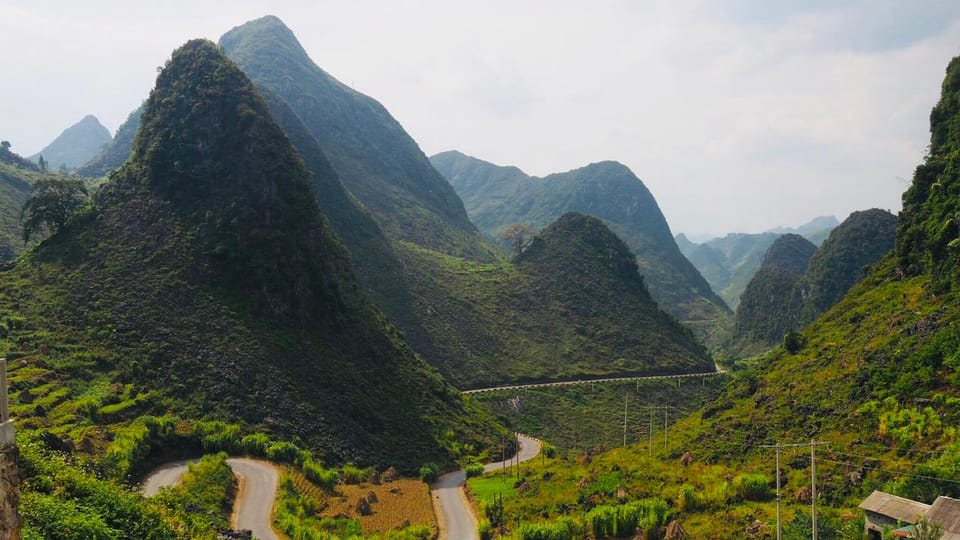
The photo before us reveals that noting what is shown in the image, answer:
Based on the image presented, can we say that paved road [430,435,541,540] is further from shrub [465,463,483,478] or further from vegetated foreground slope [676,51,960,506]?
vegetated foreground slope [676,51,960,506]

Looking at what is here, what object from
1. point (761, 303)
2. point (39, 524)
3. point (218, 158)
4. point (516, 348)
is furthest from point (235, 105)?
point (761, 303)

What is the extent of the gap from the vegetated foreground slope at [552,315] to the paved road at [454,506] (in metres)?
34.8

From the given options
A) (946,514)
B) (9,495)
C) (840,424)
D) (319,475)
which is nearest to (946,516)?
(946,514)

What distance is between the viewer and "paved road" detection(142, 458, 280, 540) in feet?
131

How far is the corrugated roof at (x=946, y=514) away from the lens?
24.6 metres

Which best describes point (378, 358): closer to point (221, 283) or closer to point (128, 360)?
point (221, 283)

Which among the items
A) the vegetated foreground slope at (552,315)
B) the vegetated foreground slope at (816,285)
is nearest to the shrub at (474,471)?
the vegetated foreground slope at (552,315)

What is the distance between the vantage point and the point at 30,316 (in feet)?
190

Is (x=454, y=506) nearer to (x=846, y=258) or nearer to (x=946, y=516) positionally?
(x=946, y=516)

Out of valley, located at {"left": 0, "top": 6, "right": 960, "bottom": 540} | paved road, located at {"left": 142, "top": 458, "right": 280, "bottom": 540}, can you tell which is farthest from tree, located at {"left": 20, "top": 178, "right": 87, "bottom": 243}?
paved road, located at {"left": 142, "top": 458, "right": 280, "bottom": 540}

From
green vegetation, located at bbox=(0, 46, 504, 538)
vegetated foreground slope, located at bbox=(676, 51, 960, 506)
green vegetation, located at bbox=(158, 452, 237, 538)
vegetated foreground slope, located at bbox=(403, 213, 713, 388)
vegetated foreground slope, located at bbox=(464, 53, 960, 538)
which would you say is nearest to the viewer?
vegetated foreground slope, located at bbox=(464, 53, 960, 538)

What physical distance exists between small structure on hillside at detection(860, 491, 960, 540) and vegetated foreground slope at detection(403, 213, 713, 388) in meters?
69.5

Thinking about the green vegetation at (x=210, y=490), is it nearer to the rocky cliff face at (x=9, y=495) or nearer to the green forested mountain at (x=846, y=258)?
the rocky cliff face at (x=9, y=495)

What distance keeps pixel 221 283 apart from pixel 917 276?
6732 cm
